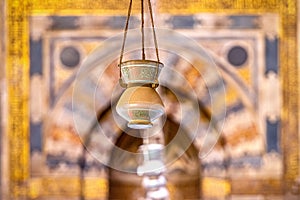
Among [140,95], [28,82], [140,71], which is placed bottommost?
[28,82]

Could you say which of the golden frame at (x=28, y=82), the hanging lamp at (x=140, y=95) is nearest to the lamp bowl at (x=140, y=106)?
the hanging lamp at (x=140, y=95)

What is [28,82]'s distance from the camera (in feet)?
23.4

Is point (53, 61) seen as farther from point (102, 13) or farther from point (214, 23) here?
point (214, 23)

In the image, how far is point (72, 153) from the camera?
7.07m

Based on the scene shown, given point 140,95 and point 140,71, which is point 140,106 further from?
point 140,71

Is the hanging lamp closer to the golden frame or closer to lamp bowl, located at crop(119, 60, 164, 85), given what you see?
lamp bowl, located at crop(119, 60, 164, 85)

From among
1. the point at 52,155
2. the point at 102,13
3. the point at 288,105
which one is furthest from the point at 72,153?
the point at 288,105

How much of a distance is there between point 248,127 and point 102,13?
1399mm

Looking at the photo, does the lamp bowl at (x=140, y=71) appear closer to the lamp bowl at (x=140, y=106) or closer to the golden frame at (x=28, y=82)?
the lamp bowl at (x=140, y=106)

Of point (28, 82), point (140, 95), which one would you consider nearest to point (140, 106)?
point (140, 95)

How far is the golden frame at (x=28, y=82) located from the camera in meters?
7.05

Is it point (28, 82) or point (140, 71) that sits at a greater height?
point (140, 71)

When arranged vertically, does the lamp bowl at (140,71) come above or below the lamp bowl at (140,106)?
above

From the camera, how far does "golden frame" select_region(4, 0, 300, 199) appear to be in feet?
23.1
